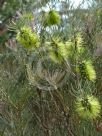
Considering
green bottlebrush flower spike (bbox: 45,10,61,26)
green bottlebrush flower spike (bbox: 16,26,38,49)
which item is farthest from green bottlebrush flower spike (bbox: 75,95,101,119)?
green bottlebrush flower spike (bbox: 45,10,61,26)

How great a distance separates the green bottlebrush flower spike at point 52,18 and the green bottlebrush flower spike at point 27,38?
175 mm

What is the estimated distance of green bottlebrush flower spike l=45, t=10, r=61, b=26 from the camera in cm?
296

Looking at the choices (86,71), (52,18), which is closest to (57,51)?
(86,71)

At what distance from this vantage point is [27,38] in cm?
283

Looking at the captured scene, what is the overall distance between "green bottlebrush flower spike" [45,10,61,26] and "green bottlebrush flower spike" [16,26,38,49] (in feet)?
0.57

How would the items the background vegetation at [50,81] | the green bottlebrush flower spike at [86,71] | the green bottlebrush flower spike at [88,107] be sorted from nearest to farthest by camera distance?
the green bottlebrush flower spike at [88,107] < the green bottlebrush flower spike at [86,71] < the background vegetation at [50,81]

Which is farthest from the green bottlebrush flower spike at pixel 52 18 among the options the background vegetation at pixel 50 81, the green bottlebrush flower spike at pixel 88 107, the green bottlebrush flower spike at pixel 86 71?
the green bottlebrush flower spike at pixel 88 107

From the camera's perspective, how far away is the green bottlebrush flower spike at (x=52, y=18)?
2.96 m

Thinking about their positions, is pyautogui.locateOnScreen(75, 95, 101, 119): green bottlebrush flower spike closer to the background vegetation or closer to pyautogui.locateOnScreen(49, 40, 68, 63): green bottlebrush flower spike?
the background vegetation

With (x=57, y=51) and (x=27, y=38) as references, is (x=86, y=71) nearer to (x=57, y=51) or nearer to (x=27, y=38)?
(x=57, y=51)

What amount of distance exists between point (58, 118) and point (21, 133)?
10.1 inches

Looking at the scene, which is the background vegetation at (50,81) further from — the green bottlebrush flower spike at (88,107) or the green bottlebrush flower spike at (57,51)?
the green bottlebrush flower spike at (88,107)

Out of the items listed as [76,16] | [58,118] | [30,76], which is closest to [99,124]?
[58,118]

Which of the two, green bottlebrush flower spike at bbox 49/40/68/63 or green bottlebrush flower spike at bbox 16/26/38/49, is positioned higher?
green bottlebrush flower spike at bbox 16/26/38/49
